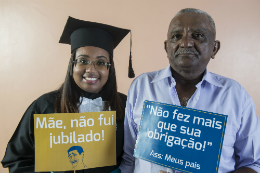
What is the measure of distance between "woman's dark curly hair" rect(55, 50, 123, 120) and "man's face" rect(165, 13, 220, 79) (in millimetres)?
545

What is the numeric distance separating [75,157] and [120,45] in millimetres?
1268

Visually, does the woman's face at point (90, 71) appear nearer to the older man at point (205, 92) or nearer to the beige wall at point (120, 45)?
the older man at point (205, 92)

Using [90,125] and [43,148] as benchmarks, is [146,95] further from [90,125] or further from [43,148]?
[43,148]

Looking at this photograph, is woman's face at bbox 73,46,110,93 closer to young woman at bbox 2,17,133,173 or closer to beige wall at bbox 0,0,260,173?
young woman at bbox 2,17,133,173

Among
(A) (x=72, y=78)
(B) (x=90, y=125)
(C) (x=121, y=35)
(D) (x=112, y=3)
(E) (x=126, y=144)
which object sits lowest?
(E) (x=126, y=144)

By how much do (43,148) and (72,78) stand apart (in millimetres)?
526

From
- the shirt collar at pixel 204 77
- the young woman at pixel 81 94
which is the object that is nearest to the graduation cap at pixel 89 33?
the young woman at pixel 81 94

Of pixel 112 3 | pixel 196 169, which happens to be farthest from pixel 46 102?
pixel 112 3

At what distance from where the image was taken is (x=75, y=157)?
1013 millimetres

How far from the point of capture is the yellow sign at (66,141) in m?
1.01

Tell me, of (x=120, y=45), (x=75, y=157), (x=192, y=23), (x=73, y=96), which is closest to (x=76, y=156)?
(x=75, y=157)

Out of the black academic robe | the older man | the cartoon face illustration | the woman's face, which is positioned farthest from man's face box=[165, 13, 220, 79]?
the cartoon face illustration

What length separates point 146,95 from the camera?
3.53ft

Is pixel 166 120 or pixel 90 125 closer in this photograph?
pixel 166 120
